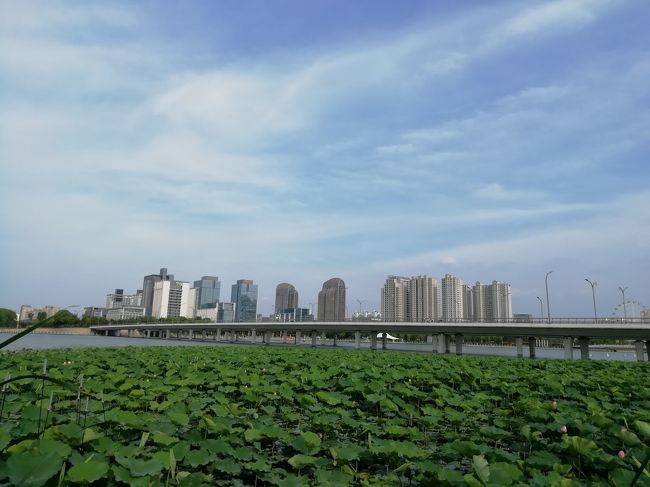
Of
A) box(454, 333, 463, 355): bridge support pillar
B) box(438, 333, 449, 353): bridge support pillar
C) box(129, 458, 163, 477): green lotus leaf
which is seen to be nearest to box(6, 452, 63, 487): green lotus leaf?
box(129, 458, 163, 477): green lotus leaf

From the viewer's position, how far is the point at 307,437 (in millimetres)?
5012

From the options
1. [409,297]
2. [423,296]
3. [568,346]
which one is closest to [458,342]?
[568,346]

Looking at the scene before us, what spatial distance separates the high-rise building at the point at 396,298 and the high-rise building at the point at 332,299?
2365 centimetres

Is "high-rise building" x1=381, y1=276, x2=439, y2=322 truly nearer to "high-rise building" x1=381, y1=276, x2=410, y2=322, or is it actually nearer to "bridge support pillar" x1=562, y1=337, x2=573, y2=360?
"high-rise building" x1=381, y1=276, x2=410, y2=322

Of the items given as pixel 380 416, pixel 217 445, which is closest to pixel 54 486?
pixel 217 445

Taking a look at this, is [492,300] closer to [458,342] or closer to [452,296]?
[452,296]

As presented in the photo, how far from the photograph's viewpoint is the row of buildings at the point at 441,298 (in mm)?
117750

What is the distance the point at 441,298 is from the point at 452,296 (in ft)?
9.94

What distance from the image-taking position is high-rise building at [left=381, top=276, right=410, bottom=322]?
432 ft

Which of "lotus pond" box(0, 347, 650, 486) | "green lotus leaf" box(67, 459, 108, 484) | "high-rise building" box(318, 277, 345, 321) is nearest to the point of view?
"green lotus leaf" box(67, 459, 108, 484)

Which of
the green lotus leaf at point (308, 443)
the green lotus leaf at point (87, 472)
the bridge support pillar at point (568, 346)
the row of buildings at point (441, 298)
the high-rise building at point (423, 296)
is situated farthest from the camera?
the high-rise building at point (423, 296)

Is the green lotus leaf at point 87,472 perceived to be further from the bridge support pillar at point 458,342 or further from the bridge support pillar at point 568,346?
the bridge support pillar at point 458,342

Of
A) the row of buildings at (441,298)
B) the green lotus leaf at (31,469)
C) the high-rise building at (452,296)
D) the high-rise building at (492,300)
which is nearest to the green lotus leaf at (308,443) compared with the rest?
the green lotus leaf at (31,469)

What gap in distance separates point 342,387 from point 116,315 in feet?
680
